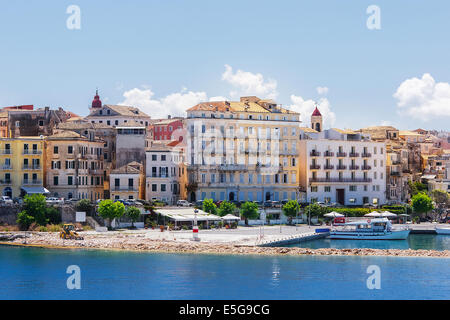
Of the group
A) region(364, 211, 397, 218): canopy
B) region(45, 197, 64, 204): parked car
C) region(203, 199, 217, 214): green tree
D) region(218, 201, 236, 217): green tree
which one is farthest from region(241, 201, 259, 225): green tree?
region(45, 197, 64, 204): parked car

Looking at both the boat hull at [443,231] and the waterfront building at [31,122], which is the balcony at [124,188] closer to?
the waterfront building at [31,122]

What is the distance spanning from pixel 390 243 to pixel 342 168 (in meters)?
24.8

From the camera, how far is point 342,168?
113 metres

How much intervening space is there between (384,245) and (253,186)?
73.4ft

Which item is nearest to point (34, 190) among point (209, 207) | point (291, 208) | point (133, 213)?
point (133, 213)

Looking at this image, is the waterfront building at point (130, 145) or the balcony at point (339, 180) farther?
the balcony at point (339, 180)

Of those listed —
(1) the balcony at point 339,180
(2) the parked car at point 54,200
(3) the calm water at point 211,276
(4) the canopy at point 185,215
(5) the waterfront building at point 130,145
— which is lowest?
(3) the calm water at point 211,276

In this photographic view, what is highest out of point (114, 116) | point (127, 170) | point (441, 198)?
point (114, 116)

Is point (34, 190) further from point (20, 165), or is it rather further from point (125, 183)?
point (125, 183)

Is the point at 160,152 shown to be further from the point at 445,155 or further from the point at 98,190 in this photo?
the point at 445,155

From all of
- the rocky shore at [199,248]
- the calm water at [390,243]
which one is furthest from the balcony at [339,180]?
the rocky shore at [199,248]

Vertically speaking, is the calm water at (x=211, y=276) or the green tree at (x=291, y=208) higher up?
the green tree at (x=291, y=208)

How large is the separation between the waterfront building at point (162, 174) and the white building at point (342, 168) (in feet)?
61.8

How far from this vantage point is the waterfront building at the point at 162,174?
10031 cm
